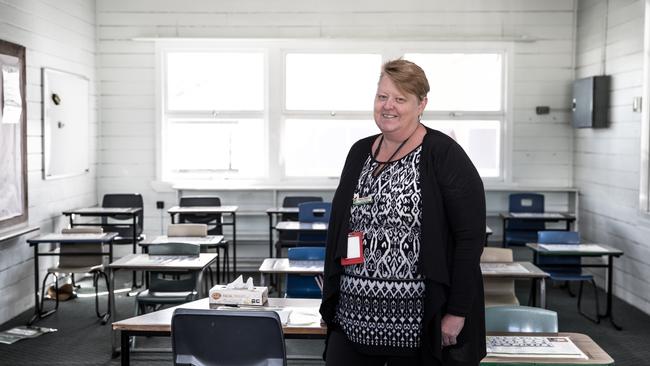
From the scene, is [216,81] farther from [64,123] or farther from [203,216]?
[64,123]

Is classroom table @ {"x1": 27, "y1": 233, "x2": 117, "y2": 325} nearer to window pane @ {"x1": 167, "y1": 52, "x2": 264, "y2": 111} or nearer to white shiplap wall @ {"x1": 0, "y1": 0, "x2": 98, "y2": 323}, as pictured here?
white shiplap wall @ {"x1": 0, "y1": 0, "x2": 98, "y2": 323}

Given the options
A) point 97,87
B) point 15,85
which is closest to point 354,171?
point 15,85

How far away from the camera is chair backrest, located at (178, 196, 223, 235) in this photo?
8.66 metres

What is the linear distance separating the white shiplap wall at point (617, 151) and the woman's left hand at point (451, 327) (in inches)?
210

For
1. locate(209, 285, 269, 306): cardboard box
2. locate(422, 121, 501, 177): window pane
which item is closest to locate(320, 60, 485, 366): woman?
locate(209, 285, 269, 306): cardboard box

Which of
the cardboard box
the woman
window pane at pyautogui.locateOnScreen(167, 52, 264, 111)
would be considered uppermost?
window pane at pyautogui.locateOnScreen(167, 52, 264, 111)

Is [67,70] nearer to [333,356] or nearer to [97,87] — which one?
[97,87]

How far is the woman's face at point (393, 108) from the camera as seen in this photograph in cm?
243

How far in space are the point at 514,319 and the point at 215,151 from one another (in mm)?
6609

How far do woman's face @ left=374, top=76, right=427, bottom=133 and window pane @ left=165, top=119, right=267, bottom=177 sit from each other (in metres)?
7.05

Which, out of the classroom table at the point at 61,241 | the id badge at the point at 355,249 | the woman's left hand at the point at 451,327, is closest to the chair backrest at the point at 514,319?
the woman's left hand at the point at 451,327

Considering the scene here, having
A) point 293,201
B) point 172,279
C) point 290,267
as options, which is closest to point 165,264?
point 172,279

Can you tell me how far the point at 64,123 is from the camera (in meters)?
8.18

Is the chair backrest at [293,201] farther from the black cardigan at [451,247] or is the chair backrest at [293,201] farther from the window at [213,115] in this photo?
the black cardigan at [451,247]
